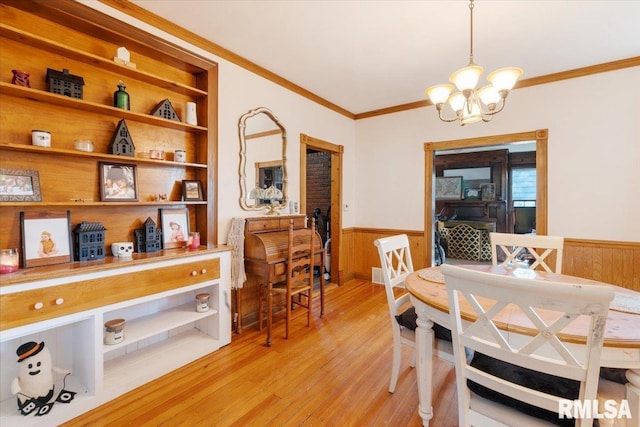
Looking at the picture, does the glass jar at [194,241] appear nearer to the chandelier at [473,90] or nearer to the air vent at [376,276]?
the chandelier at [473,90]

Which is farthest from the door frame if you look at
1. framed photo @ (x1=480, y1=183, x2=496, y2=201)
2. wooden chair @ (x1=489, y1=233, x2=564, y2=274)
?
framed photo @ (x1=480, y1=183, x2=496, y2=201)

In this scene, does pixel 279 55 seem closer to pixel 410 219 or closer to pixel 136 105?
pixel 136 105

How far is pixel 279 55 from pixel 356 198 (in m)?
2.52

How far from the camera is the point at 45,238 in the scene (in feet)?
5.76

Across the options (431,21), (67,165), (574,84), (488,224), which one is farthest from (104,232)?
(488,224)

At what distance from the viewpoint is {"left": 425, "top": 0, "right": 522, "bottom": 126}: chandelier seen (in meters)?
1.69

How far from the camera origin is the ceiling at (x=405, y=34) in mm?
2090

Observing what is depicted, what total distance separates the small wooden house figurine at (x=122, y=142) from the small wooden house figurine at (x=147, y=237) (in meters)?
0.53

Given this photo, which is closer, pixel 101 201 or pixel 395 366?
pixel 395 366

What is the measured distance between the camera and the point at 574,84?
3.11 metres

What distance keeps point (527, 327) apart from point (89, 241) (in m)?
2.52

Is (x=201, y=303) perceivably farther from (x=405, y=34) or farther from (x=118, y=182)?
(x=405, y=34)

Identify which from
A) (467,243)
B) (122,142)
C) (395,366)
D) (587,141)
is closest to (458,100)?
(395,366)

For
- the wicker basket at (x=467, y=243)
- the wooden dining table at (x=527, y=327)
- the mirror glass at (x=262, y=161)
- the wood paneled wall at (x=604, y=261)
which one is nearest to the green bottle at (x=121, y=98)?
the mirror glass at (x=262, y=161)
